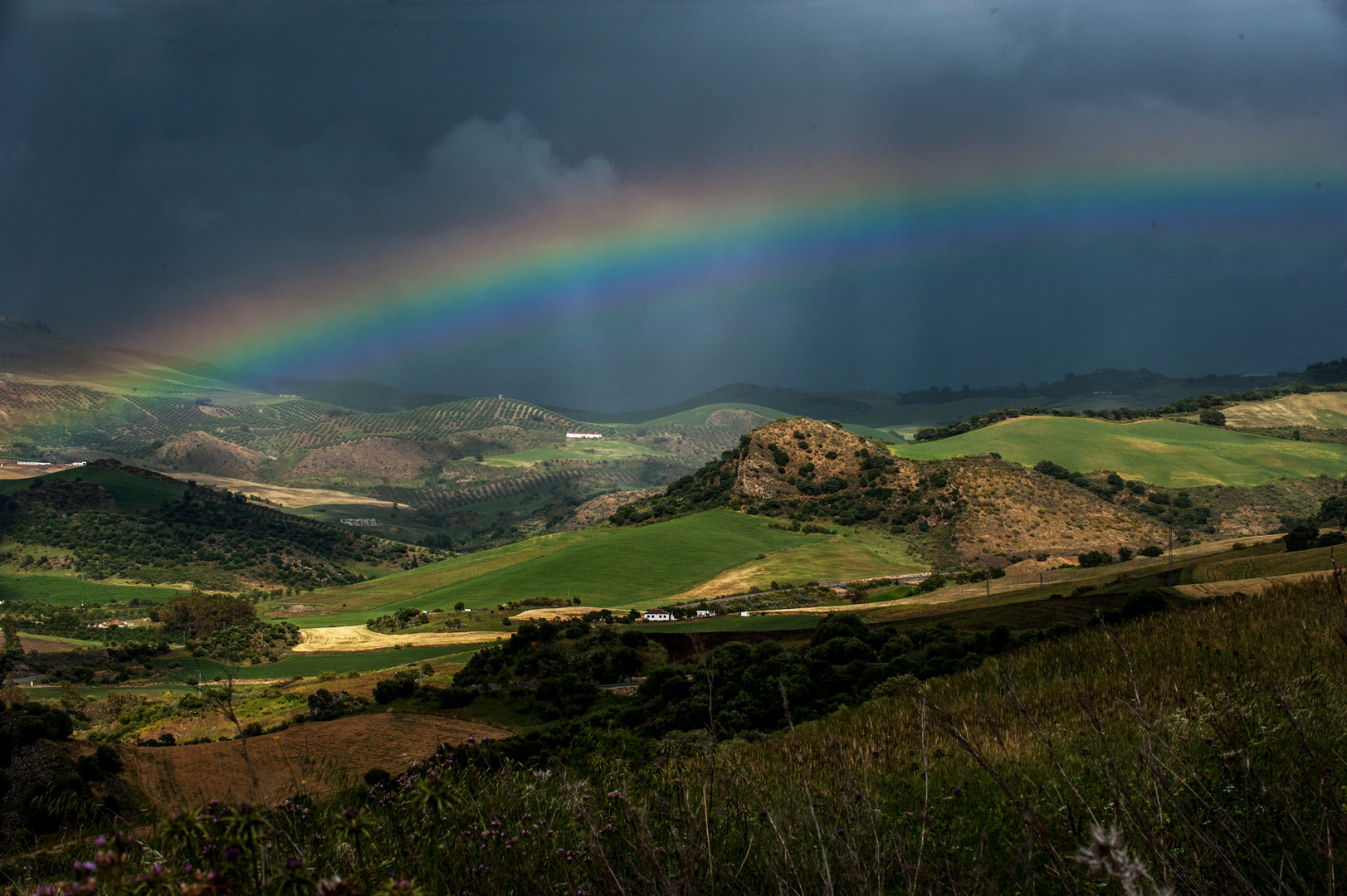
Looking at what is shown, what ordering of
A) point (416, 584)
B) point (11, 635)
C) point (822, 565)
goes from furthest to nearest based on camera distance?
1. point (416, 584)
2. point (822, 565)
3. point (11, 635)

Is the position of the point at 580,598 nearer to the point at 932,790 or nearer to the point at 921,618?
the point at 921,618

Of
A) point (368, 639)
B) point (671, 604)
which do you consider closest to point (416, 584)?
point (368, 639)

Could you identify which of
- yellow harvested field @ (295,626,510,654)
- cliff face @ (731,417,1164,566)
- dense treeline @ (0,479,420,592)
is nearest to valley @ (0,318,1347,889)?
Answer: cliff face @ (731,417,1164,566)

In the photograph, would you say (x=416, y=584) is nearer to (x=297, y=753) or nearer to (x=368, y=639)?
(x=368, y=639)

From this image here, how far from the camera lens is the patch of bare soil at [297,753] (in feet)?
70.5

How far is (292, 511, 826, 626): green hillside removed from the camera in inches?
4077

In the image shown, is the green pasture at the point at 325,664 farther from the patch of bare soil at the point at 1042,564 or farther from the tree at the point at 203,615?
the patch of bare soil at the point at 1042,564

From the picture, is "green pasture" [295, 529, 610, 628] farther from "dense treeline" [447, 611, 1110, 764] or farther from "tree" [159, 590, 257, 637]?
"dense treeline" [447, 611, 1110, 764]

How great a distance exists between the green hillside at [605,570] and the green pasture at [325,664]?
941 inches

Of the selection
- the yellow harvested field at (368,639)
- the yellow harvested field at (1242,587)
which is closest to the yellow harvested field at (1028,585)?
the yellow harvested field at (1242,587)

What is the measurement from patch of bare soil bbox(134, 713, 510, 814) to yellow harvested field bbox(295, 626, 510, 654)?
1433 inches

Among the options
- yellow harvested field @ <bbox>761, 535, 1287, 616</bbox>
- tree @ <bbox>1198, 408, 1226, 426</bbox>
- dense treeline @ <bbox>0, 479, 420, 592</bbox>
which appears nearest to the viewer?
yellow harvested field @ <bbox>761, 535, 1287, 616</bbox>

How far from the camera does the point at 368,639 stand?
271ft

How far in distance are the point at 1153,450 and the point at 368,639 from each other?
140 metres
